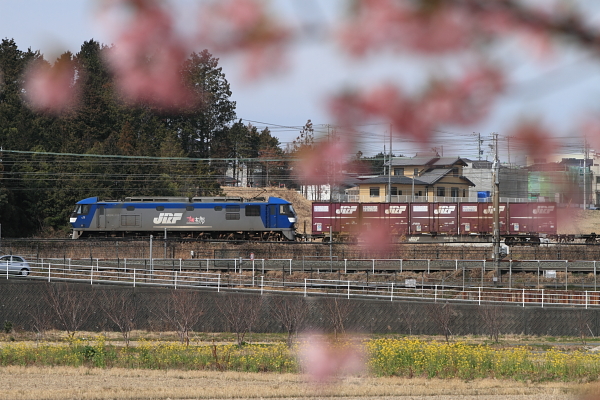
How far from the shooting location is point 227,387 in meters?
21.8

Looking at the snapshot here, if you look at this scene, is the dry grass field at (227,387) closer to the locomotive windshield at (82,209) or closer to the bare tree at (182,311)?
the bare tree at (182,311)

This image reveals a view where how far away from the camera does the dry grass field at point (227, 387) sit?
68.1 feet

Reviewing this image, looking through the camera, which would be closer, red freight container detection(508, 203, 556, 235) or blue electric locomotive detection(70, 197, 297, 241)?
red freight container detection(508, 203, 556, 235)

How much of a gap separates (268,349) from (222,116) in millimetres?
19853

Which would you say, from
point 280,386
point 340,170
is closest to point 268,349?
point 280,386

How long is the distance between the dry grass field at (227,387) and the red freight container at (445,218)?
30.8 metres

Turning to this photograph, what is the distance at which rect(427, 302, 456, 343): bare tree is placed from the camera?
105 ft

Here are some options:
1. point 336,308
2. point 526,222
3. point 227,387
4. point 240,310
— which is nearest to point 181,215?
point 240,310

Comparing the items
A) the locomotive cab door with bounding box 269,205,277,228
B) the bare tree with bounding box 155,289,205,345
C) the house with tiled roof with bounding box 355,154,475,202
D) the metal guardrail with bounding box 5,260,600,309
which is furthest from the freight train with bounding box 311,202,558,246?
the house with tiled roof with bounding box 355,154,475,202

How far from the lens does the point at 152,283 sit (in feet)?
118

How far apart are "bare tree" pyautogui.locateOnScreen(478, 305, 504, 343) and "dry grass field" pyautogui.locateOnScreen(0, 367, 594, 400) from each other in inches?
358

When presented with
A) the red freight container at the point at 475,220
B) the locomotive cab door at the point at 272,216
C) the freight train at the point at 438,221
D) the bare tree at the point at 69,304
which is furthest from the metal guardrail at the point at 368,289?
the red freight container at the point at 475,220

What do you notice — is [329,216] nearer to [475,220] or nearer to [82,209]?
[475,220]

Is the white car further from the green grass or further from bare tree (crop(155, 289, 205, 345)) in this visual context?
the green grass
